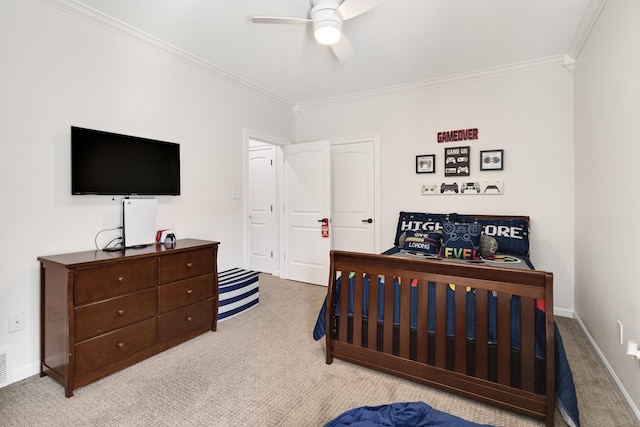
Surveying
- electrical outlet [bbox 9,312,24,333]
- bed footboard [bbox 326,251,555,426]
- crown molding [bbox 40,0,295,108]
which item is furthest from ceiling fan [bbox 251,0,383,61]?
electrical outlet [bbox 9,312,24,333]

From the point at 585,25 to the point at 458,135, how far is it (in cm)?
138

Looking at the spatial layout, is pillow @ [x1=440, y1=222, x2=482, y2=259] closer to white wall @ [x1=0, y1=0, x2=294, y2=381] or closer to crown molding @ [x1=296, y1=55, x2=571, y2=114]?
crown molding @ [x1=296, y1=55, x2=571, y2=114]

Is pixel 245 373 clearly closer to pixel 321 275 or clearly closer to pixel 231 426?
pixel 231 426

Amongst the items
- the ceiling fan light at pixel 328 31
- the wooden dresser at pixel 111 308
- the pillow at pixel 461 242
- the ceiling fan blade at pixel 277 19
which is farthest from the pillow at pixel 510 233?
the wooden dresser at pixel 111 308

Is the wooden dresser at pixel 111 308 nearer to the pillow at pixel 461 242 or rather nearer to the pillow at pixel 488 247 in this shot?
the pillow at pixel 461 242

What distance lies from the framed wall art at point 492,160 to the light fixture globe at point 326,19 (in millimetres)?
2204

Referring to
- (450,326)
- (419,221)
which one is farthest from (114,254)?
(419,221)

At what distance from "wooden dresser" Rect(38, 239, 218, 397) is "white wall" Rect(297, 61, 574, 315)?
2.55 m

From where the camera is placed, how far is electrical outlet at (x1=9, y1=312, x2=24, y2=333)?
205 cm

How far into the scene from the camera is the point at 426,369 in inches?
75.6

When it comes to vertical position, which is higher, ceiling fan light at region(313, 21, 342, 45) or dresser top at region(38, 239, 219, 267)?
ceiling fan light at region(313, 21, 342, 45)

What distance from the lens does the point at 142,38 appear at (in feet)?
8.86

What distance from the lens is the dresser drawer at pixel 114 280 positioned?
6.47 feet

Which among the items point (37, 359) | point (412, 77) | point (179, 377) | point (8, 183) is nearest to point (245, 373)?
point (179, 377)
